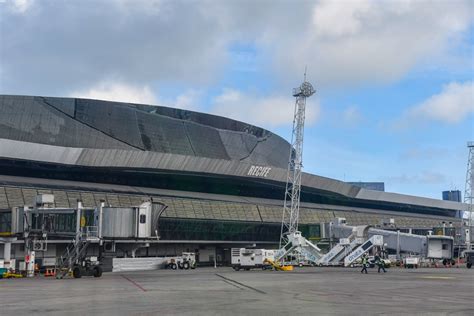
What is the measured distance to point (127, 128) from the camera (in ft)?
366

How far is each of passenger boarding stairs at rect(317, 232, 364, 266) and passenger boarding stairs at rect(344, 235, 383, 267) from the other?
1321mm

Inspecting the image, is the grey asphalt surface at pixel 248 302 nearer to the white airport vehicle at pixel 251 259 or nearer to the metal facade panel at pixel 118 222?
the metal facade panel at pixel 118 222

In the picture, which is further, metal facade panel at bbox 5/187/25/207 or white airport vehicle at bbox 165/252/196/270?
white airport vehicle at bbox 165/252/196/270

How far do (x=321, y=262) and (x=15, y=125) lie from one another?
182 feet

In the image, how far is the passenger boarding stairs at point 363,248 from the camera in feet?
252

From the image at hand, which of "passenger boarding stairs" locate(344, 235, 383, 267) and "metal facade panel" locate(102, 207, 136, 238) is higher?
"metal facade panel" locate(102, 207, 136, 238)

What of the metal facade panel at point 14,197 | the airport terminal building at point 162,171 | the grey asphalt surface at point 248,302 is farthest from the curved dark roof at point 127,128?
Answer: the grey asphalt surface at point 248,302

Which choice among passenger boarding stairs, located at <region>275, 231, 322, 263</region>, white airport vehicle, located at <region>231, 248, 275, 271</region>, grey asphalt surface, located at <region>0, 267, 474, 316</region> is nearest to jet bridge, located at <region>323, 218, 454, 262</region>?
passenger boarding stairs, located at <region>275, 231, 322, 263</region>

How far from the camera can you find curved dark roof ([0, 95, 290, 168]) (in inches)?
3912

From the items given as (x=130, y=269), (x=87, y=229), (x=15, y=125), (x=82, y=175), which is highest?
(x=15, y=125)

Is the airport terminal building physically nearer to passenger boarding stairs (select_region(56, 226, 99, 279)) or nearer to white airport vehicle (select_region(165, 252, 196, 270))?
white airport vehicle (select_region(165, 252, 196, 270))

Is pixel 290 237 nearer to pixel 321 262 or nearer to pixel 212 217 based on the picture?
pixel 321 262

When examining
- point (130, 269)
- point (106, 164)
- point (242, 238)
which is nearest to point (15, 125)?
point (106, 164)

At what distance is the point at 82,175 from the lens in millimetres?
104062
